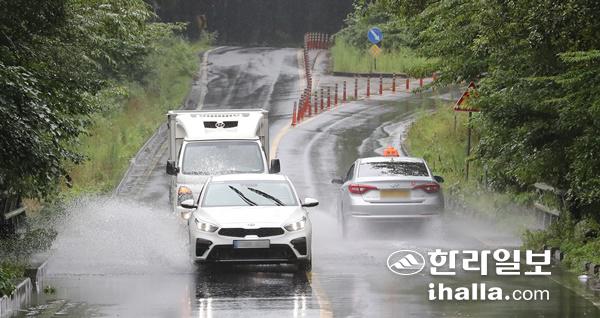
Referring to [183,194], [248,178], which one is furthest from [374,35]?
[248,178]

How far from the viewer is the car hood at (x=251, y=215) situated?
17.6 meters

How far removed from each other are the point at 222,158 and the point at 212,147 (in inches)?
14.1

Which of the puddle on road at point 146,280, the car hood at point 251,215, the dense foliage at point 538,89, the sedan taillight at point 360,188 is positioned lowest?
the puddle on road at point 146,280

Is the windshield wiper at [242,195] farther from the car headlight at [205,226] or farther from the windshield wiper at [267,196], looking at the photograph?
the car headlight at [205,226]

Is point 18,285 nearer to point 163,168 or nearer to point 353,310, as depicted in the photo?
point 353,310

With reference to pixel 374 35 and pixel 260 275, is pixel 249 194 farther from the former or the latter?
pixel 374 35

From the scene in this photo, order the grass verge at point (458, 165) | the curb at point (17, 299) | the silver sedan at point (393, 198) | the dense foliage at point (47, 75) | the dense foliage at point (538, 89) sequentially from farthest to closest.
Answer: the grass verge at point (458, 165) < the silver sedan at point (393, 198) < the dense foliage at point (538, 89) < the dense foliage at point (47, 75) < the curb at point (17, 299)

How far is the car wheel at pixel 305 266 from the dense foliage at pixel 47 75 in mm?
3573

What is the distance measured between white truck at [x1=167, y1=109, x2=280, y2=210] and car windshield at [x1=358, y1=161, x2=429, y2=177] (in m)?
1.68

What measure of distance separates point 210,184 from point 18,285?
4.79m

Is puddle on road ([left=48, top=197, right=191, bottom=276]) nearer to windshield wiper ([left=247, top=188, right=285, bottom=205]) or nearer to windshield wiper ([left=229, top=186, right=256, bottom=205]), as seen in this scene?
windshield wiper ([left=229, top=186, right=256, bottom=205])

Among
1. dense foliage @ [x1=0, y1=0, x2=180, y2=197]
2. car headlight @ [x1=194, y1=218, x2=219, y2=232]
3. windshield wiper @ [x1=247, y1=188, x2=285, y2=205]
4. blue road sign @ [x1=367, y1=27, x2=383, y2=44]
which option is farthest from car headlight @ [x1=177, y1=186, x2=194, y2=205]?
blue road sign @ [x1=367, y1=27, x2=383, y2=44]

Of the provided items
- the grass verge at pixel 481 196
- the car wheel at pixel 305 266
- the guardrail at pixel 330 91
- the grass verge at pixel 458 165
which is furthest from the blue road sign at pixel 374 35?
the car wheel at pixel 305 266

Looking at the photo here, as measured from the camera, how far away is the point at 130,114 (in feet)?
154
